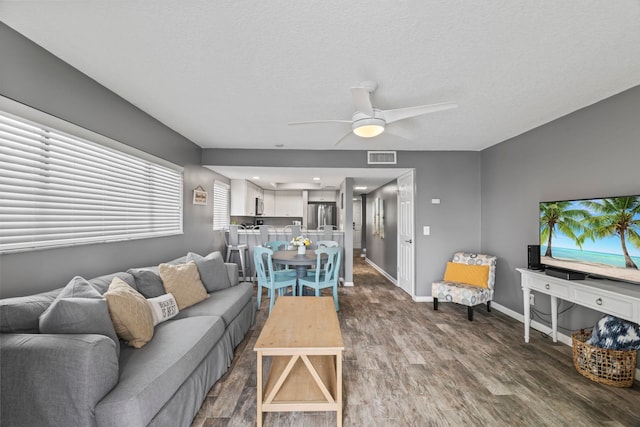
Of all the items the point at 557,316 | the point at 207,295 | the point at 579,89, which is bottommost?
the point at 557,316

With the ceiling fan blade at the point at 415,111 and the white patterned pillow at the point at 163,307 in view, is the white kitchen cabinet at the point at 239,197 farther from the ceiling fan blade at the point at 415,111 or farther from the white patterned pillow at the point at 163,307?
the ceiling fan blade at the point at 415,111

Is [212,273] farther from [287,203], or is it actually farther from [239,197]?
[287,203]

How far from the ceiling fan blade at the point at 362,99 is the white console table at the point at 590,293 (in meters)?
2.42

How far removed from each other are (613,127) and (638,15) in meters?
1.37

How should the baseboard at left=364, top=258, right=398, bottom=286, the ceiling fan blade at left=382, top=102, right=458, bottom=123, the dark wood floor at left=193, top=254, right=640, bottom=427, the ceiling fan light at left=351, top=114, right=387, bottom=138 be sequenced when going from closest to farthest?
the dark wood floor at left=193, top=254, right=640, bottom=427 < the ceiling fan blade at left=382, top=102, right=458, bottom=123 < the ceiling fan light at left=351, top=114, right=387, bottom=138 < the baseboard at left=364, top=258, right=398, bottom=286

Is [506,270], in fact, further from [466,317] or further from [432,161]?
[432,161]

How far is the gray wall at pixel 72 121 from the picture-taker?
5.48 ft

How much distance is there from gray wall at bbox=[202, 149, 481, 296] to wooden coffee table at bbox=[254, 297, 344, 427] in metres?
2.84

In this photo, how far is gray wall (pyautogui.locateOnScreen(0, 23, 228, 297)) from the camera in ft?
5.48

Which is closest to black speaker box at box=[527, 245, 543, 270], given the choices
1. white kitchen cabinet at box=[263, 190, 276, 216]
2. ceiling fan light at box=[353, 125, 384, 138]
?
ceiling fan light at box=[353, 125, 384, 138]

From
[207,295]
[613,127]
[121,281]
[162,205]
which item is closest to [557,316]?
[613,127]

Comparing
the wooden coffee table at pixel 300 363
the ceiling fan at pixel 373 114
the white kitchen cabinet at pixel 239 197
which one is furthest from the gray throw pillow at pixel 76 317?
the white kitchen cabinet at pixel 239 197

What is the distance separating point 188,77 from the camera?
224 centimetres

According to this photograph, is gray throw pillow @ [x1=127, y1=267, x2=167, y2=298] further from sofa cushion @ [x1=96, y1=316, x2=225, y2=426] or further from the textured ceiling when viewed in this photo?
the textured ceiling
